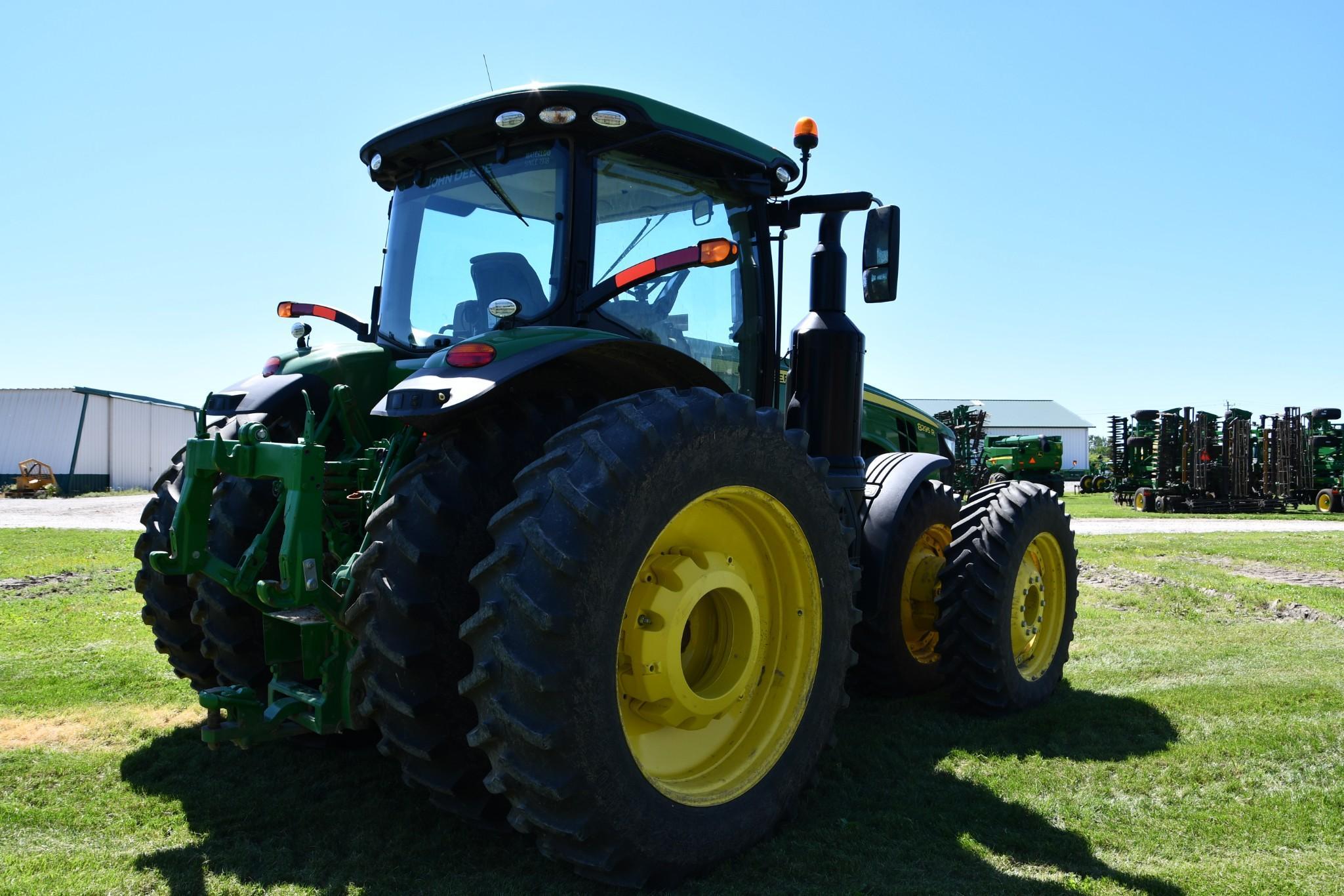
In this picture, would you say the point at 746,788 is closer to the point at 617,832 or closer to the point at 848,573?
the point at 617,832

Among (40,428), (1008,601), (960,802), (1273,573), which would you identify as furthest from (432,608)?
(40,428)

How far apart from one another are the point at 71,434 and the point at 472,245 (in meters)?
33.0

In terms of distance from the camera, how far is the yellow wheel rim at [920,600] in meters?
4.84

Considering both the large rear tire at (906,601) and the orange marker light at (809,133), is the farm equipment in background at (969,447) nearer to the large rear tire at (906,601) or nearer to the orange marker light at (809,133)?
the large rear tire at (906,601)

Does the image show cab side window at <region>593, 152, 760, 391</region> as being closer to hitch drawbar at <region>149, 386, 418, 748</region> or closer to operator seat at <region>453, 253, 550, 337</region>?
operator seat at <region>453, 253, 550, 337</region>

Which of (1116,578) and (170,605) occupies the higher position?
(170,605)

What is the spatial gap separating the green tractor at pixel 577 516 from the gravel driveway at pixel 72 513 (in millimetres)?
10243

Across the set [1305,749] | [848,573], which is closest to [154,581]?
[848,573]

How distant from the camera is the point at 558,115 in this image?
10.6ft

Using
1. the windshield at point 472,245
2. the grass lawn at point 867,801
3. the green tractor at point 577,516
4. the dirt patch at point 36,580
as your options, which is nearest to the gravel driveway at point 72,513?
the dirt patch at point 36,580

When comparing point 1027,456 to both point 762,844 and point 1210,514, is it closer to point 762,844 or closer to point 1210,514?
point 1210,514

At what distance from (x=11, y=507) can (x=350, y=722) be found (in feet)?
79.0

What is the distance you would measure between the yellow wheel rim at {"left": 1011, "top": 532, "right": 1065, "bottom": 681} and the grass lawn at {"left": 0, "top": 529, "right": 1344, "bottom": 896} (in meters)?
0.24

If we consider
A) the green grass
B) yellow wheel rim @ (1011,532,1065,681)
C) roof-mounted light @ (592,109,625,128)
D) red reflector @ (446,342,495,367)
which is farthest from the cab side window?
the green grass
